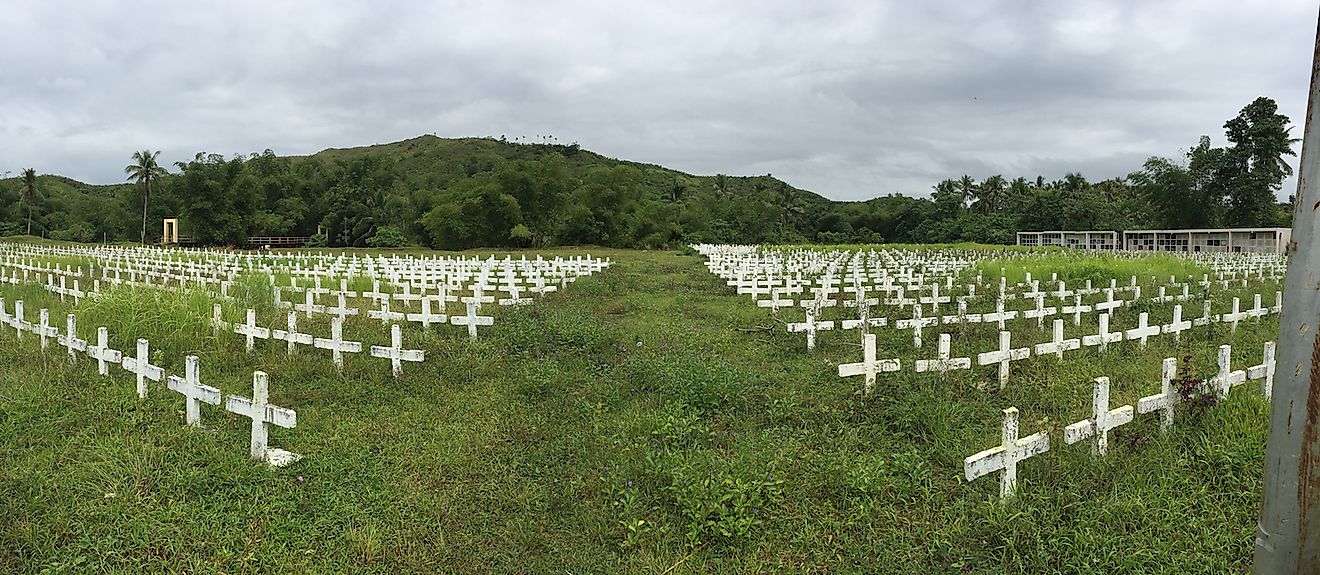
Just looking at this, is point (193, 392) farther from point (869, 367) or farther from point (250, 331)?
point (869, 367)

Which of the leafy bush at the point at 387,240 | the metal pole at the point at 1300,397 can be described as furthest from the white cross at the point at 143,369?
the leafy bush at the point at 387,240

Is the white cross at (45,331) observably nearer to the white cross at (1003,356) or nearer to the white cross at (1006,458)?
the white cross at (1006,458)

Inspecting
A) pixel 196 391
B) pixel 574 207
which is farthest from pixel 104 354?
pixel 574 207

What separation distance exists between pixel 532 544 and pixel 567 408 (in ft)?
7.28

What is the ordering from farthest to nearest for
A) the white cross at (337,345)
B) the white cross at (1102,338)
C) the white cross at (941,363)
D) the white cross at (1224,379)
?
the white cross at (1102,338)
the white cross at (337,345)
the white cross at (941,363)
the white cross at (1224,379)

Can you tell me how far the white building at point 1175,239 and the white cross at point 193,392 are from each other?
55722mm

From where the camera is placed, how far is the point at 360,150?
6373 inches

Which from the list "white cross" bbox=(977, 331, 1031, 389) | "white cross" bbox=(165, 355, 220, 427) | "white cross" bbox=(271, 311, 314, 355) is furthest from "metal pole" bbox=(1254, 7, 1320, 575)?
"white cross" bbox=(271, 311, 314, 355)

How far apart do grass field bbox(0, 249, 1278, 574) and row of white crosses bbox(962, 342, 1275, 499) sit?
0.37ft

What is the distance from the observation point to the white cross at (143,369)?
5.93 metres

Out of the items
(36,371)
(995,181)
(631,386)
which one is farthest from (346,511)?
(995,181)

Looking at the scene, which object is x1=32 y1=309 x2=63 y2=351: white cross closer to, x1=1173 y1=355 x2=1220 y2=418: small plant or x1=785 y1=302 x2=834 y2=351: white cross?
x1=785 y1=302 x2=834 y2=351: white cross

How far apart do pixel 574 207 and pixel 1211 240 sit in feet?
159

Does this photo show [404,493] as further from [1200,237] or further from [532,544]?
[1200,237]
